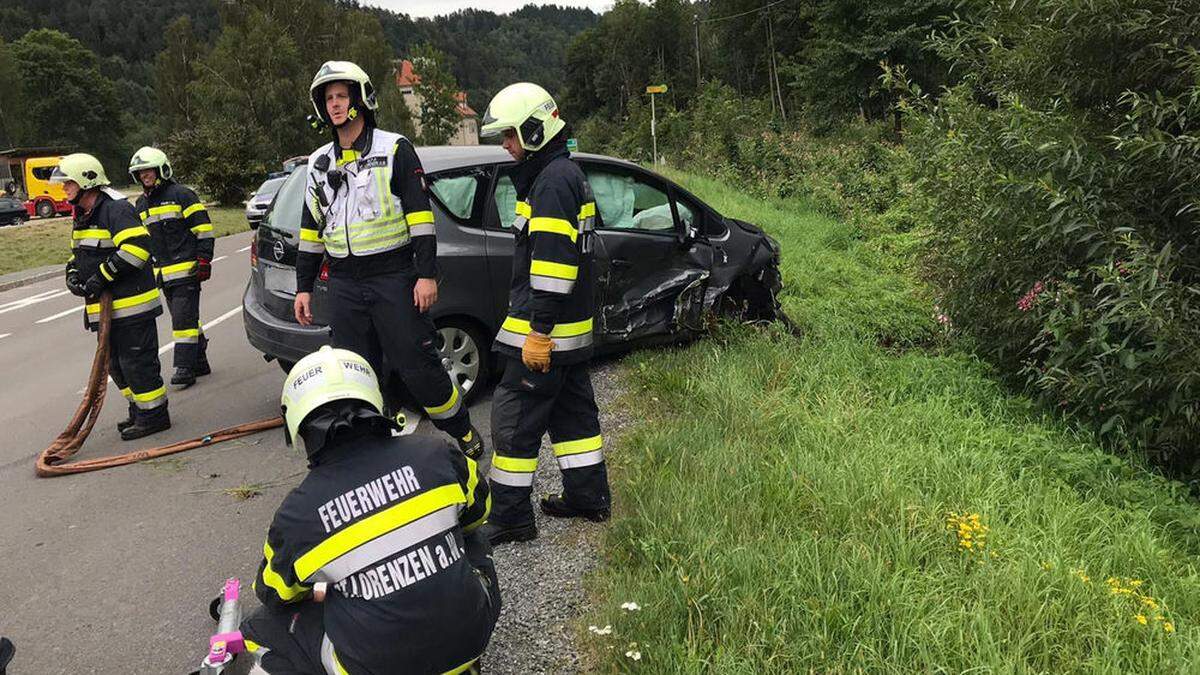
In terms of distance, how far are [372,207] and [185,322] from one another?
126 inches

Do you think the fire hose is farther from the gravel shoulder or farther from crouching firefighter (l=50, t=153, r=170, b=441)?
the gravel shoulder

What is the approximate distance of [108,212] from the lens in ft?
16.4

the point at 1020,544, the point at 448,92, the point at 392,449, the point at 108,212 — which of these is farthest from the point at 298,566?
the point at 448,92

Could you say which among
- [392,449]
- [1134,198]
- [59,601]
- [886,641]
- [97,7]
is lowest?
[59,601]

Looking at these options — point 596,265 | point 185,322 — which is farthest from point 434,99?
point 596,265

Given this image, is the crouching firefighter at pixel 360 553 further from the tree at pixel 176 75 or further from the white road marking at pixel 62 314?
the tree at pixel 176 75

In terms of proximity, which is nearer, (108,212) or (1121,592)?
(1121,592)

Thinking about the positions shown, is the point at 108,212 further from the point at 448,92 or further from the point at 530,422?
the point at 448,92

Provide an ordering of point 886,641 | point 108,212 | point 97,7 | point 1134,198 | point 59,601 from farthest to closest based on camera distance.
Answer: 1. point 97,7
2. point 108,212
3. point 1134,198
4. point 59,601
5. point 886,641

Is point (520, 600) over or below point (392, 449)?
below

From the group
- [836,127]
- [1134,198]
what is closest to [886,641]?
[1134,198]

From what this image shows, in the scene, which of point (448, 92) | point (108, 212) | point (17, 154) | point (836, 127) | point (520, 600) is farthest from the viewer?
point (448, 92)

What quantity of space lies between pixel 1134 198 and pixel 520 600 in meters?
3.79

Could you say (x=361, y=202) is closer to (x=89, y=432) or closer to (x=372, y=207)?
(x=372, y=207)
